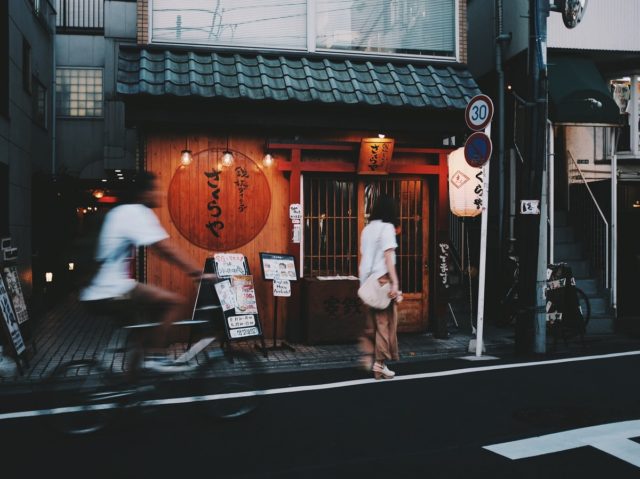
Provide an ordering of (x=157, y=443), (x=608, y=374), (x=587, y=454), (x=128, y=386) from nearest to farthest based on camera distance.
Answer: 1. (x=587, y=454)
2. (x=157, y=443)
3. (x=128, y=386)
4. (x=608, y=374)

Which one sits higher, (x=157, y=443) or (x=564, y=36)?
(x=564, y=36)

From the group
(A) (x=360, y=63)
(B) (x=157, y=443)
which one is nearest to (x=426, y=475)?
(B) (x=157, y=443)

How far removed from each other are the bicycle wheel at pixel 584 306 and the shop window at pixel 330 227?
4.01 m

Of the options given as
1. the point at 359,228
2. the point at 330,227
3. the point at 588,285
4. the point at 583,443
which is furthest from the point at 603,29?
the point at 583,443

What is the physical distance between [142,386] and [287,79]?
19.9 ft

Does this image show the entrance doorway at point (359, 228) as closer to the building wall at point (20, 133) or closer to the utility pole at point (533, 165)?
the utility pole at point (533, 165)

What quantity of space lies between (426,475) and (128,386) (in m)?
2.79

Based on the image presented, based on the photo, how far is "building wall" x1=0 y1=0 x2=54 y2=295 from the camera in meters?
11.5

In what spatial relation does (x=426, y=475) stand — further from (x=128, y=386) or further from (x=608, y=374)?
(x=608, y=374)

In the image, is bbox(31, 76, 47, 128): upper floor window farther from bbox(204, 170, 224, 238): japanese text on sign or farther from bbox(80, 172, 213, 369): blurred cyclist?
bbox(80, 172, 213, 369): blurred cyclist

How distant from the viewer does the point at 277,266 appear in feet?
32.4

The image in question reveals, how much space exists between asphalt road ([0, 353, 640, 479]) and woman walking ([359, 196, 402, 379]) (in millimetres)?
363

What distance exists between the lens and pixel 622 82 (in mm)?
13711

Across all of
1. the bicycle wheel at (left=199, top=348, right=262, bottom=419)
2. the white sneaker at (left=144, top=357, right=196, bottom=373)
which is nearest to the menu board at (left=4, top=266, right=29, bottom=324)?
the white sneaker at (left=144, top=357, right=196, bottom=373)
